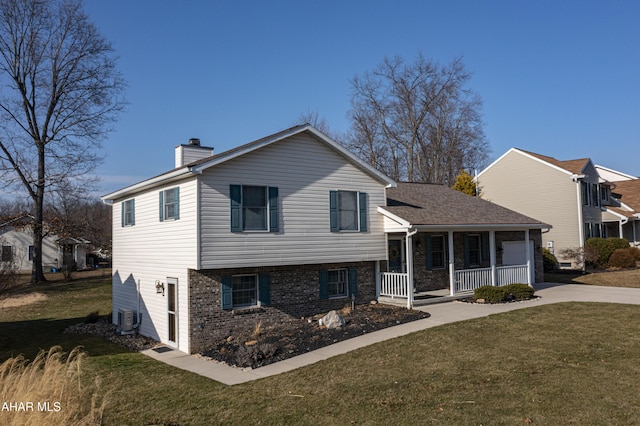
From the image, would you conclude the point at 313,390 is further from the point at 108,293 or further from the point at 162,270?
the point at 108,293

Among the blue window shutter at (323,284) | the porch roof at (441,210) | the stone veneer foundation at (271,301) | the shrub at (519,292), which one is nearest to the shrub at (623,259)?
the porch roof at (441,210)

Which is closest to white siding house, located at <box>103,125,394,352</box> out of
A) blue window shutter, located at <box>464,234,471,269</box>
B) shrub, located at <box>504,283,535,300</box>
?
shrub, located at <box>504,283,535,300</box>

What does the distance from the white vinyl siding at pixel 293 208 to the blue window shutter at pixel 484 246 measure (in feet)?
20.8

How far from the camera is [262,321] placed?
48.1ft

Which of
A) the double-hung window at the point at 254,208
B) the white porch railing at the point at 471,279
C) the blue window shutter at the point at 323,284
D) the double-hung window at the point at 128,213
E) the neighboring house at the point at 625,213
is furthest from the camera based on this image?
the neighboring house at the point at 625,213

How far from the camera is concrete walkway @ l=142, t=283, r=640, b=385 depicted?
Answer: 11.3m

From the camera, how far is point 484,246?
71.1ft

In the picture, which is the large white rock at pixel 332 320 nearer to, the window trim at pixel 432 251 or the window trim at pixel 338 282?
the window trim at pixel 338 282

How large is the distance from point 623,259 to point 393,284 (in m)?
18.3

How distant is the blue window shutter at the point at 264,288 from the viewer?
48.3 ft

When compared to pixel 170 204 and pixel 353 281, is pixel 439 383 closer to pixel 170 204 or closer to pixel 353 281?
pixel 353 281

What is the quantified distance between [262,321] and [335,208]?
4.46 meters

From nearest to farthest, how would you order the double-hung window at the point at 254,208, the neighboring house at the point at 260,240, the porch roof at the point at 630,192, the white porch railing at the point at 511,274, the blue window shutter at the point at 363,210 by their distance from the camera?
1. the neighboring house at the point at 260,240
2. the double-hung window at the point at 254,208
3. the blue window shutter at the point at 363,210
4. the white porch railing at the point at 511,274
5. the porch roof at the point at 630,192

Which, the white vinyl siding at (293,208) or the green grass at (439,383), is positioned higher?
the white vinyl siding at (293,208)
